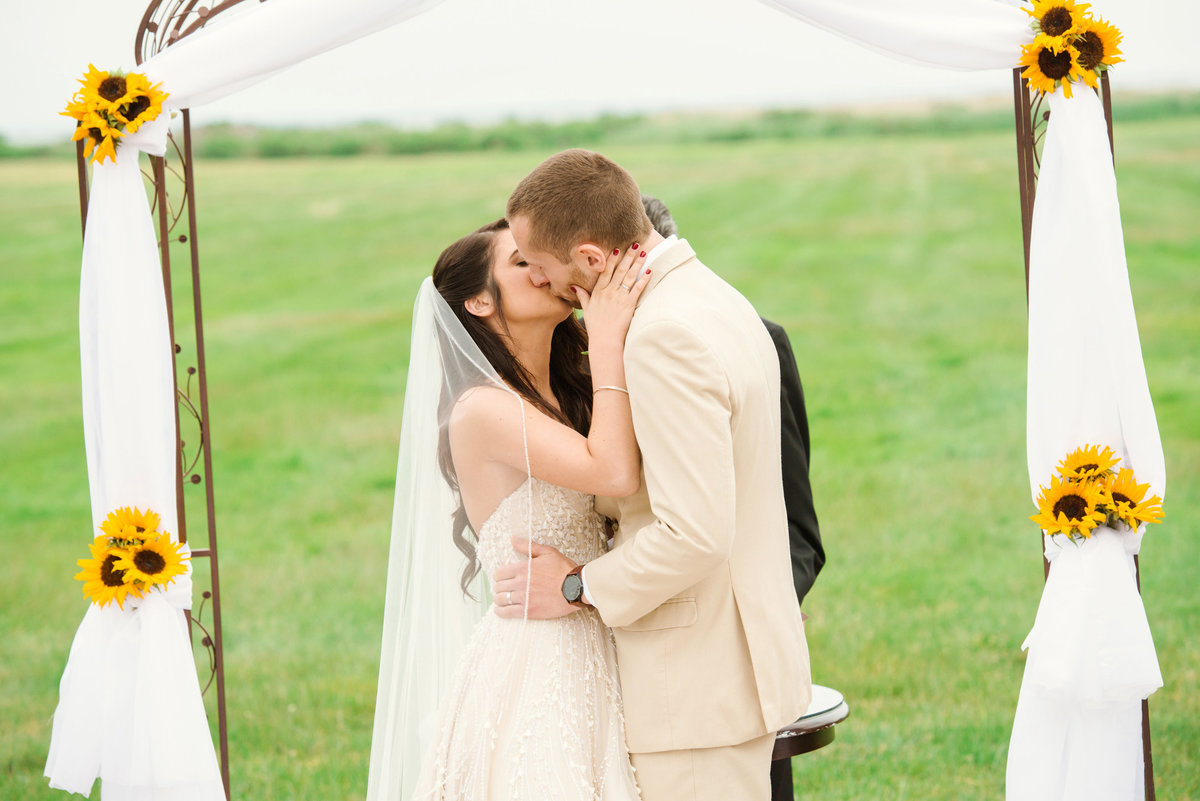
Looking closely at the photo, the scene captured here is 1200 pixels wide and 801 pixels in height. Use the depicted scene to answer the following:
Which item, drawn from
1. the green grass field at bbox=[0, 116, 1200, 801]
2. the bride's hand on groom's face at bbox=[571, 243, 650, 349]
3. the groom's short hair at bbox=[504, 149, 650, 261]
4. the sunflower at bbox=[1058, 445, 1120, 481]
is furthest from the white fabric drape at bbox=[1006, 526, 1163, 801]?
the green grass field at bbox=[0, 116, 1200, 801]

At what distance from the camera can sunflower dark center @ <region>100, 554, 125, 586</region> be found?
12.1 feet

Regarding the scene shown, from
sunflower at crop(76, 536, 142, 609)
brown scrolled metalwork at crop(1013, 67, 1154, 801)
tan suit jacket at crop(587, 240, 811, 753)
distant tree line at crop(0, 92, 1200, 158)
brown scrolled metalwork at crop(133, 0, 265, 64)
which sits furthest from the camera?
distant tree line at crop(0, 92, 1200, 158)

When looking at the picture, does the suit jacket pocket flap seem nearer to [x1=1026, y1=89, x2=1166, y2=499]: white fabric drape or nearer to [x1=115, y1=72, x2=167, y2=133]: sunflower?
[x1=1026, y1=89, x2=1166, y2=499]: white fabric drape

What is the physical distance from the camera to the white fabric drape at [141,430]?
368cm

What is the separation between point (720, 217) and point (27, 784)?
→ 20.1 m

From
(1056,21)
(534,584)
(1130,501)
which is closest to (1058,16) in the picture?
(1056,21)

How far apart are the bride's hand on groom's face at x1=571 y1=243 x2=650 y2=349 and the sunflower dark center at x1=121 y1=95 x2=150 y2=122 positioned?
5.59 ft

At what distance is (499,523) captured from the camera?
3215 mm

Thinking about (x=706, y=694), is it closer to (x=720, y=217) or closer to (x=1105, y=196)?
(x=1105, y=196)

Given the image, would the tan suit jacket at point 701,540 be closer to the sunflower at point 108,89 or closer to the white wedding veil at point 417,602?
the white wedding veil at point 417,602

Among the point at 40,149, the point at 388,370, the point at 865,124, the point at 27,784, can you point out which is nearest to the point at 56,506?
the point at 388,370

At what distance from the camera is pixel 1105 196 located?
3.54 meters

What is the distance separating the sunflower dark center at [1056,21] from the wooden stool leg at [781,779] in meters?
2.37

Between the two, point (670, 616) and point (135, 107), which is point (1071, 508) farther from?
point (135, 107)
